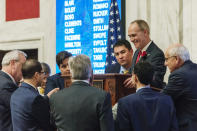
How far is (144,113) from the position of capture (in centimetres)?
276

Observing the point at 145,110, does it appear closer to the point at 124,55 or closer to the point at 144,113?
the point at 144,113

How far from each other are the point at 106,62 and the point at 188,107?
2.94m

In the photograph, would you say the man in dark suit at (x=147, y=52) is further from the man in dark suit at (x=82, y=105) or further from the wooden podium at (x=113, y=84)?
the man in dark suit at (x=82, y=105)

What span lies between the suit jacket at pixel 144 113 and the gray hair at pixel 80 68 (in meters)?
0.38

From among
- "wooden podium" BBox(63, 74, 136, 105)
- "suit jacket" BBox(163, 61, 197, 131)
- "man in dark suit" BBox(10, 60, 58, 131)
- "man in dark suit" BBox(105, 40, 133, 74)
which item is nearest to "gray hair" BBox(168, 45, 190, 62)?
"suit jacket" BBox(163, 61, 197, 131)

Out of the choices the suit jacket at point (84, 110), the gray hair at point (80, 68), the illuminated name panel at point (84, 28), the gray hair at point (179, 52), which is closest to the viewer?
the suit jacket at point (84, 110)

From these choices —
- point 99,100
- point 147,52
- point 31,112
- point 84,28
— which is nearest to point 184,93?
point 147,52

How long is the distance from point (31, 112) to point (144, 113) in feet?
3.38

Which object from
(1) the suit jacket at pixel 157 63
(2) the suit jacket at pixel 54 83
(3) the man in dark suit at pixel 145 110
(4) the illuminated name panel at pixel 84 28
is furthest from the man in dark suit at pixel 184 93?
(4) the illuminated name panel at pixel 84 28

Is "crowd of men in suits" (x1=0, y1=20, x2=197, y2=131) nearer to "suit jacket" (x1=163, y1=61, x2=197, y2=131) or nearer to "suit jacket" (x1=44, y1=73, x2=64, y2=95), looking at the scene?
"suit jacket" (x1=163, y1=61, x2=197, y2=131)

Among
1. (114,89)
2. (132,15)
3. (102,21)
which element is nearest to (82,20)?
(102,21)

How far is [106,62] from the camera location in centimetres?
606

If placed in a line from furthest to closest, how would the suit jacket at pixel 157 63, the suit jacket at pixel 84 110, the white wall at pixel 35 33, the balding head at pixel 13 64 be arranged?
the white wall at pixel 35 33, the balding head at pixel 13 64, the suit jacket at pixel 157 63, the suit jacket at pixel 84 110

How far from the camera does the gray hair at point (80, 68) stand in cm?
280
